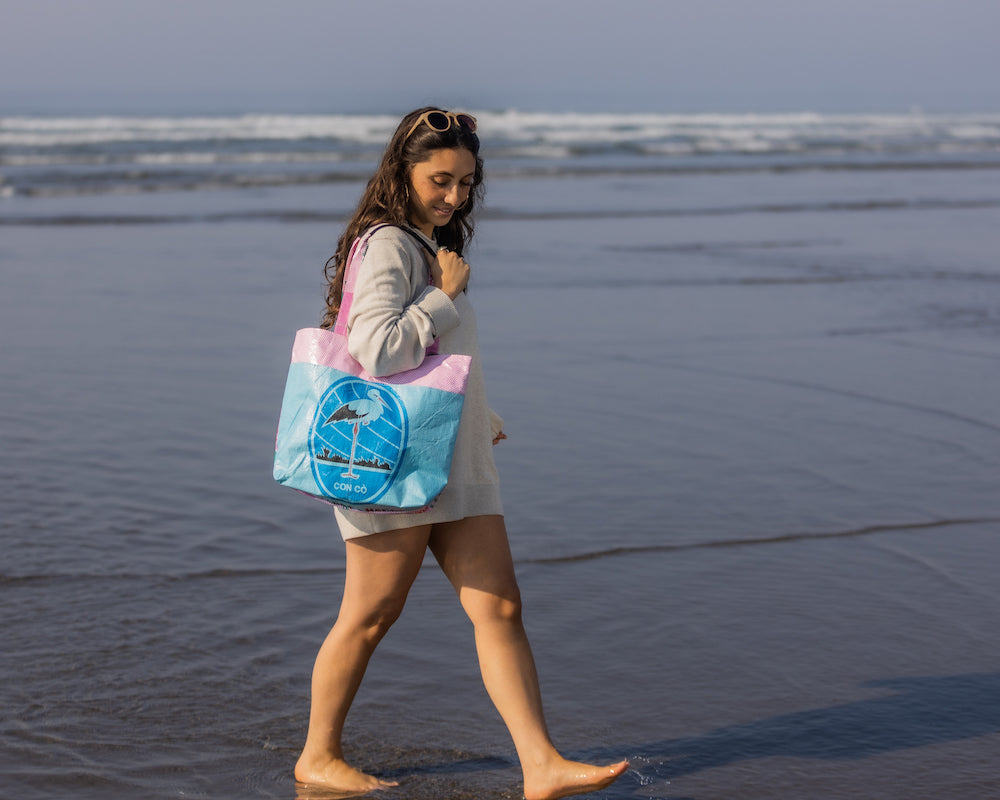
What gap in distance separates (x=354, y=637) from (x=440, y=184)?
3.83ft

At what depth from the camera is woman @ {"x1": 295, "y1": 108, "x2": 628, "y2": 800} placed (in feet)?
9.63

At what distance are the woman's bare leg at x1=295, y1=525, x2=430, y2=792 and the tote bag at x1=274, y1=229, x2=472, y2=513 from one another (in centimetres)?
21

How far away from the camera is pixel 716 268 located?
1227 cm

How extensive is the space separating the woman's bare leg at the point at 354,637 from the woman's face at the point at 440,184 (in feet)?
2.61

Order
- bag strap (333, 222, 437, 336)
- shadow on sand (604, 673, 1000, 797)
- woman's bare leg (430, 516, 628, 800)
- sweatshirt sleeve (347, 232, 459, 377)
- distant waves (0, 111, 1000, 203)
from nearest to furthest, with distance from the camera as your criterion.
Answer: sweatshirt sleeve (347, 232, 459, 377) → bag strap (333, 222, 437, 336) → woman's bare leg (430, 516, 628, 800) → shadow on sand (604, 673, 1000, 797) → distant waves (0, 111, 1000, 203)

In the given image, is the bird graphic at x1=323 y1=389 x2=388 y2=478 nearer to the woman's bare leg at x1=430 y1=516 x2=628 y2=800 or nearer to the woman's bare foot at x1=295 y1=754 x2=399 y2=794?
the woman's bare leg at x1=430 y1=516 x2=628 y2=800

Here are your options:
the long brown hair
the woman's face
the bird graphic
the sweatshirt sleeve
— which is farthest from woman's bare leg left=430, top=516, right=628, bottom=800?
the woman's face

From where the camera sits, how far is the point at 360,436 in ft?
9.20

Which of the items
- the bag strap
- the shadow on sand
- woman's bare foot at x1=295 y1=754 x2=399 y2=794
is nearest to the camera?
the bag strap

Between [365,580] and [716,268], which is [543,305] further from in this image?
[365,580]

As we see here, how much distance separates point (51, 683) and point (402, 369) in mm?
1763

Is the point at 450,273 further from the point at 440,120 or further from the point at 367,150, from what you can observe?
the point at 367,150

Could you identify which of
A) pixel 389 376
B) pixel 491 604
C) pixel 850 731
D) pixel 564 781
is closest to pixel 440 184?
pixel 389 376

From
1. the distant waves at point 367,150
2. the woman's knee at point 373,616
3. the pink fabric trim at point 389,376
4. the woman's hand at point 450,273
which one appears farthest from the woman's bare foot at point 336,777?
the distant waves at point 367,150
